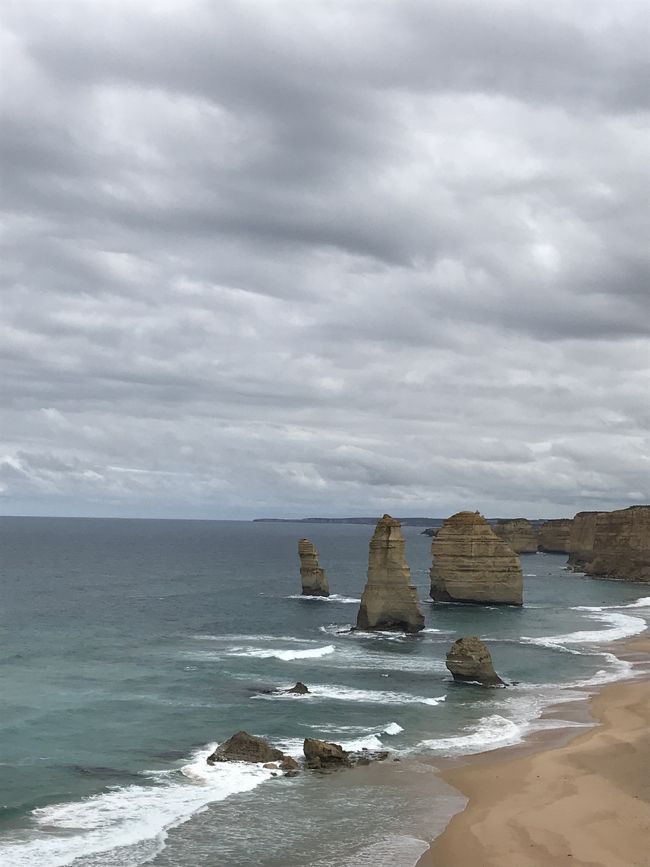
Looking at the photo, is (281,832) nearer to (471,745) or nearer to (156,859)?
(156,859)

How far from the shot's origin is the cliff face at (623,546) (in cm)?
12225

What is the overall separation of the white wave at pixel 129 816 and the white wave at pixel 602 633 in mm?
39083

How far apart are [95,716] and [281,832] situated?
55.9 ft

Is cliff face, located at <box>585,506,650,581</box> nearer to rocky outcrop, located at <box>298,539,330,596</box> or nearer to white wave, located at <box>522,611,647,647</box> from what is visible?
white wave, located at <box>522,611,647,647</box>

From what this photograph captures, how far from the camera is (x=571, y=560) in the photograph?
164 meters

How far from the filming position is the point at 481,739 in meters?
39.6

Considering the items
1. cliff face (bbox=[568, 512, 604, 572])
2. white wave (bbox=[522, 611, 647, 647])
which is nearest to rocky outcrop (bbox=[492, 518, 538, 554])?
cliff face (bbox=[568, 512, 604, 572])

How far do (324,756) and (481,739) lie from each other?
8477 mm

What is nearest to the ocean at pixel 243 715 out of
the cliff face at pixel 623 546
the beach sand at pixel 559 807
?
the beach sand at pixel 559 807

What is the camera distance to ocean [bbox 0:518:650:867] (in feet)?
90.9

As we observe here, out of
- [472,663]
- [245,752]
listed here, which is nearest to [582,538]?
[472,663]

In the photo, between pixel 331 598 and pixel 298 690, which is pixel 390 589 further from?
pixel 331 598

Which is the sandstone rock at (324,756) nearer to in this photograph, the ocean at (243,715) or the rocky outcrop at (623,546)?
the ocean at (243,715)

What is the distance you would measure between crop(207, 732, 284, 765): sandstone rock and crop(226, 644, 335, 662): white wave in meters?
22.7
